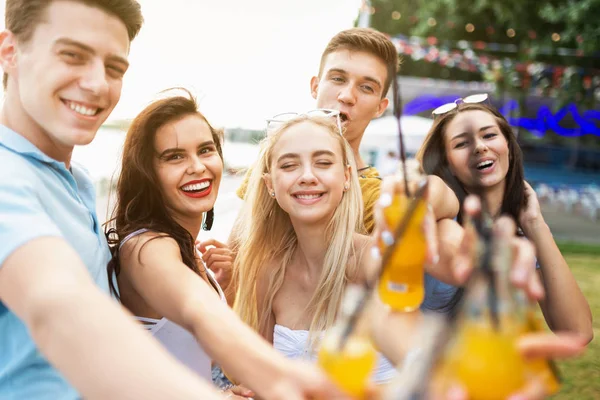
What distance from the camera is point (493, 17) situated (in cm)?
1188

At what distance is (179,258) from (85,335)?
782 millimetres

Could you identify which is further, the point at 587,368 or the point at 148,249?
the point at 587,368

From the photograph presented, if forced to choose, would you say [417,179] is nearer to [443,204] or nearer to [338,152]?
[443,204]

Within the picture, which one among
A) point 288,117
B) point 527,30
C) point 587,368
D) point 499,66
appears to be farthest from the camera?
point 499,66

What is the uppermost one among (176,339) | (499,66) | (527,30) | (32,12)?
(527,30)

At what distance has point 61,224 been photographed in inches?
54.4

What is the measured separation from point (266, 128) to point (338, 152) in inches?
17.7

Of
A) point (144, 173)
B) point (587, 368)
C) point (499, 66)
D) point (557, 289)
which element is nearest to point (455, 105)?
point (557, 289)

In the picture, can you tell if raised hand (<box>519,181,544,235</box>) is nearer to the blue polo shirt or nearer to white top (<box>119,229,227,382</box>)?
white top (<box>119,229,227,382</box>)

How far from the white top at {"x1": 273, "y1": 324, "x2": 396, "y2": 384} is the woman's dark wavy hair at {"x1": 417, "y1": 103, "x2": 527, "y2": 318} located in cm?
90

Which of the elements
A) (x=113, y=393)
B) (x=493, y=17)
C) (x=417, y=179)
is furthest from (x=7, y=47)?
(x=493, y=17)

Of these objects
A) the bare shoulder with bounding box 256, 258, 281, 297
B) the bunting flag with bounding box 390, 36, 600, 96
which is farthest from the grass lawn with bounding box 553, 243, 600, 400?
the bunting flag with bounding box 390, 36, 600, 96

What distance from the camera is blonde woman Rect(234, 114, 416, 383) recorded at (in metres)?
2.20

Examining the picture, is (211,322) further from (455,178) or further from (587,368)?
(587,368)
